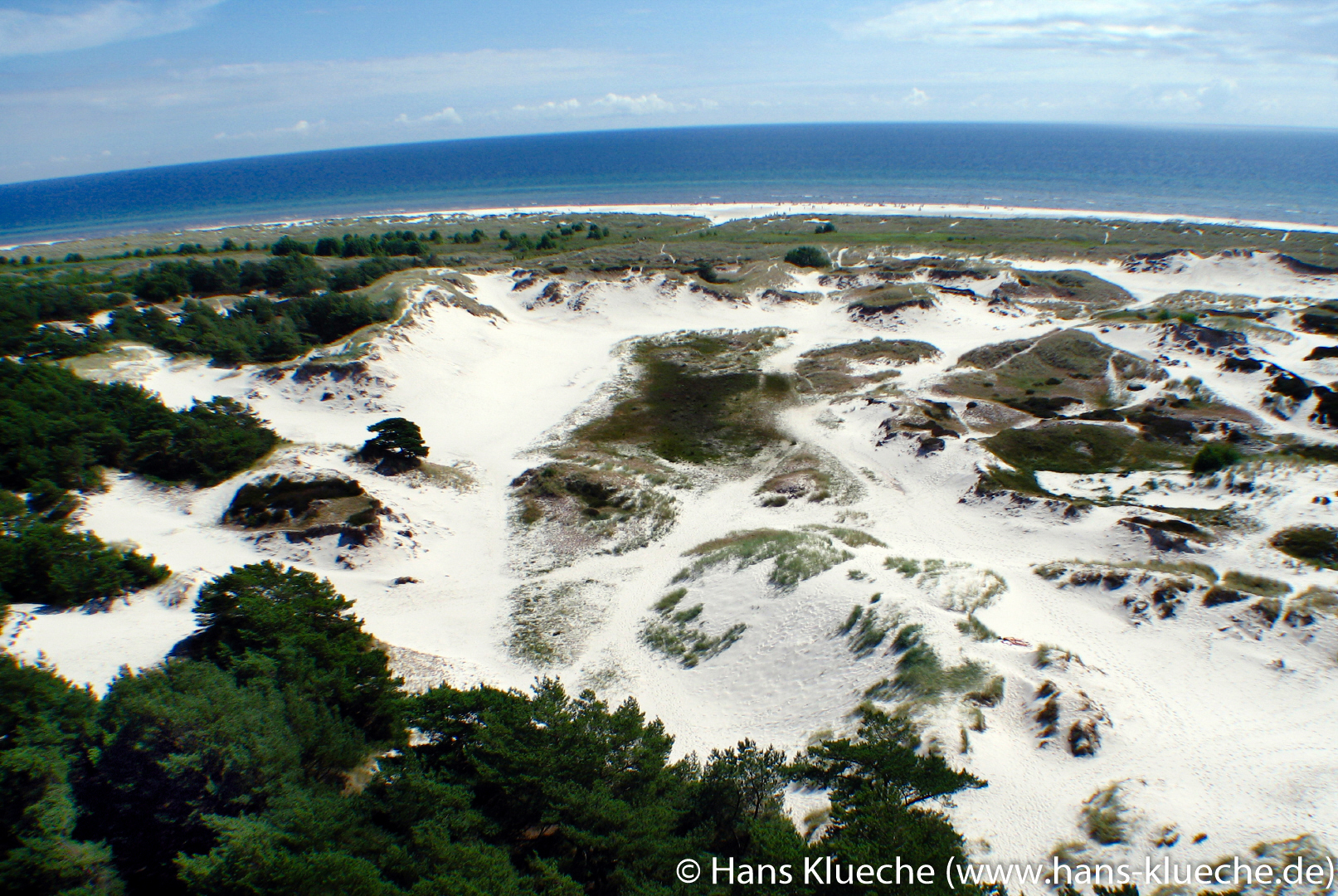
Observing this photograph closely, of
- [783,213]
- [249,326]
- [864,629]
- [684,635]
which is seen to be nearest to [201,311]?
[249,326]

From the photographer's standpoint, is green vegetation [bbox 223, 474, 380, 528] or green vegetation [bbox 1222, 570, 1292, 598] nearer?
green vegetation [bbox 1222, 570, 1292, 598]

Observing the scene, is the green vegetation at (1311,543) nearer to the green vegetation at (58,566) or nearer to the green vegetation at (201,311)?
the green vegetation at (58,566)

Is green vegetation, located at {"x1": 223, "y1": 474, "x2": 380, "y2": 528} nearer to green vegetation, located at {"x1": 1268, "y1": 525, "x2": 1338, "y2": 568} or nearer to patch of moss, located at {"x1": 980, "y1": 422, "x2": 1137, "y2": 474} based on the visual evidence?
patch of moss, located at {"x1": 980, "y1": 422, "x2": 1137, "y2": 474}

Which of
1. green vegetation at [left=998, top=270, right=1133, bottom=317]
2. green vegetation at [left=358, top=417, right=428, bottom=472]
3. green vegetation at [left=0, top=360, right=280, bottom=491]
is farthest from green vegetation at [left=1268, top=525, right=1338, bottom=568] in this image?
green vegetation at [left=0, top=360, right=280, bottom=491]

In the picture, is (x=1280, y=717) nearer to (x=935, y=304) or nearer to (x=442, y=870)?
(x=442, y=870)

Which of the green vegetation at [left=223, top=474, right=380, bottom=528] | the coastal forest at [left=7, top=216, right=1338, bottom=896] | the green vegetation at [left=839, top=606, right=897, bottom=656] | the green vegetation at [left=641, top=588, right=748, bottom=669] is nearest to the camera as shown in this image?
the coastal forest at [left=7, top=216, right=1338, bottom=896]

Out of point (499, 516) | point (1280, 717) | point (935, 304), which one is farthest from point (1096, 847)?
point (935, 304)
